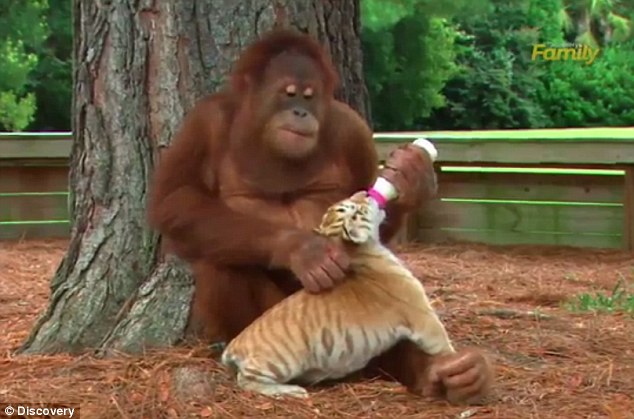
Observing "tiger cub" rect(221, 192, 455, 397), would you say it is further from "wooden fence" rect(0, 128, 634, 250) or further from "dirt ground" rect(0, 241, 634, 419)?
"wooden fence" rect(0, 128, 634, 250)

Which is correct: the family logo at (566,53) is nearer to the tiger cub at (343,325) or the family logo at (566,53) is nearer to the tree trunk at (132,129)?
the tree trunk at (132,129)

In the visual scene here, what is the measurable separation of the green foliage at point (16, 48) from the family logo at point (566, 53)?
15.6 m

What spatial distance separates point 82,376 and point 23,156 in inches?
210

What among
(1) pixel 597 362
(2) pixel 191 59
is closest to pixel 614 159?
(1) pixel 597 362

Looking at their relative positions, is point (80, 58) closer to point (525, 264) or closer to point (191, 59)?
point (191, 59)

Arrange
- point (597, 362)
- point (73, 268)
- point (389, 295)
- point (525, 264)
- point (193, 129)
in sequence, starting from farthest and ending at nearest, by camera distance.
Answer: point (525, 264)
point (73, 268)
point (597, 362)
point (193, 129)
point (389, 295)

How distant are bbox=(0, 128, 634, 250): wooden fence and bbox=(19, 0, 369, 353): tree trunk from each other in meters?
4.39

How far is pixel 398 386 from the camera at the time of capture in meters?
3.50

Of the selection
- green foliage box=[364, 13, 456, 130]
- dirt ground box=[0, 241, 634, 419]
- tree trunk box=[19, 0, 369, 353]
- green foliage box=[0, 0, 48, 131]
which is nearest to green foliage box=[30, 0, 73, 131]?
green foliage box=[0, 0, 48, 131]

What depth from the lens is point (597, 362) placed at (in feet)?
13.3

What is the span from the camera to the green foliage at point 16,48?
1283 centimetres

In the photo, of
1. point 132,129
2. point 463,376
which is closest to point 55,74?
point 132,129

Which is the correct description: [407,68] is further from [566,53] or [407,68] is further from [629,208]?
[629,208]

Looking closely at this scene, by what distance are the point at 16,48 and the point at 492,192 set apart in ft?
24.0
